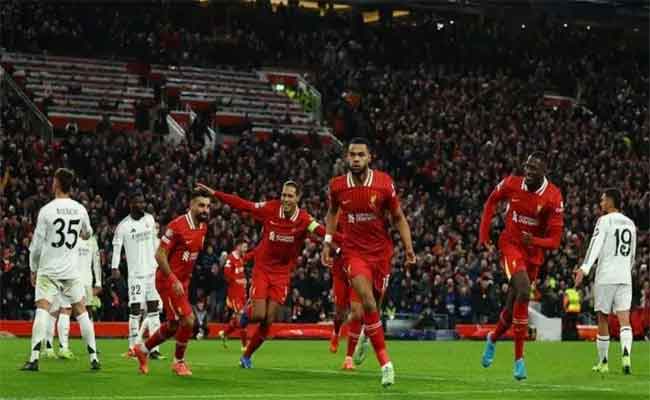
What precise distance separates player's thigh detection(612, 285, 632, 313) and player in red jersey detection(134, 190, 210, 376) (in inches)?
256

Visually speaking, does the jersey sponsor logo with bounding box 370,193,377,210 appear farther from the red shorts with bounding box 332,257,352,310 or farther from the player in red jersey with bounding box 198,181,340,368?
the red shorts with bounding box 332,257,352,310

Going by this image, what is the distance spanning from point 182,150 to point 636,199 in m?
16.6

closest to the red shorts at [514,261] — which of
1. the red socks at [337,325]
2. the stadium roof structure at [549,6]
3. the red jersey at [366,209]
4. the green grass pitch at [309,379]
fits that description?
the green grass pitch at [309,379]

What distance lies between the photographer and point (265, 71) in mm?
54406

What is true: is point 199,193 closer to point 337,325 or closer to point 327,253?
point 327,253

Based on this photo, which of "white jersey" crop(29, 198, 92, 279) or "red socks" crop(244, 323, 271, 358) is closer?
"white jersey" crop(29, 198, 92, 279)

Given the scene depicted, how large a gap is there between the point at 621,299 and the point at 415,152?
2753 centimetres

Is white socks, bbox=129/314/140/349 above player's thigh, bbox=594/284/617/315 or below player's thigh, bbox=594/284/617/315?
below

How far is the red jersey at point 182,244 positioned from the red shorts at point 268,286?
4.64 ft

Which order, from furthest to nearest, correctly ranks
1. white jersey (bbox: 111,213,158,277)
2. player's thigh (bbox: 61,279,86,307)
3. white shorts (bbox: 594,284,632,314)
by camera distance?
white jersey (bbox: 111,213,158,277), white shorts (bbox: 594,284,632,314), player's thigh (bbox: 61,279,86,307)

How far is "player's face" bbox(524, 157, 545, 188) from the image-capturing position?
16.8 m

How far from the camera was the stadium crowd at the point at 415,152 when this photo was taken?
3603 cm

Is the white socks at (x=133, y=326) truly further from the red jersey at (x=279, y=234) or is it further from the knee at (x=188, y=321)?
the knee at (x=188, y=321)

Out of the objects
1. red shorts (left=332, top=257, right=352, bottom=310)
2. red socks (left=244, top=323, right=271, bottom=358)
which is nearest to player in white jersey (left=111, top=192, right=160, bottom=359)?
red shorts (left=332, top=257, right=352, bottom=310)
